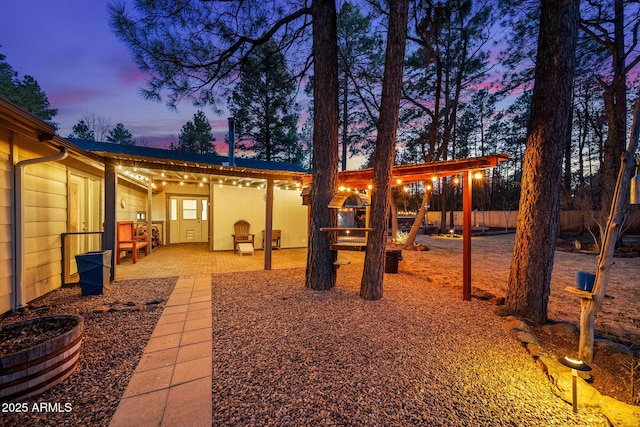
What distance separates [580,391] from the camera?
197 cm

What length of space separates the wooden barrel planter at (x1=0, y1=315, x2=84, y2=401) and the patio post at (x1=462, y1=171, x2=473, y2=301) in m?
4.96

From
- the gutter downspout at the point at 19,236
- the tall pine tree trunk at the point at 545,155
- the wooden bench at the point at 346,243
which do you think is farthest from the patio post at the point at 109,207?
the tall pine tree trunk at the point at 545,155

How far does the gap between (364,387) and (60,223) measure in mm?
5898

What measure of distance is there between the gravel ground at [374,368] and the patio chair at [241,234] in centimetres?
526

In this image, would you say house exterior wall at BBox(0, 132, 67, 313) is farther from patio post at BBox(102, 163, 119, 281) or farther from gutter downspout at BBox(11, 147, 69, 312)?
patio post at BBox(102, 163, 119, 281)

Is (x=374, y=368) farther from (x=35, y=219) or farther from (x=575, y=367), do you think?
(x=35, y=219)

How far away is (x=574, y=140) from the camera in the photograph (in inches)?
794

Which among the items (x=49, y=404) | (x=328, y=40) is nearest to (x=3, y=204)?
(x=49, y=404)

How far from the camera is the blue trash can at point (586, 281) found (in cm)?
241

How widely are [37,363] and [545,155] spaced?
5.56 metres

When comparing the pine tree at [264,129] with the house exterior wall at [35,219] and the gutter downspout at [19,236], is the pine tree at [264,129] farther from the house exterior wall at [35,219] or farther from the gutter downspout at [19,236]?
the gutter downspout at [19,236]

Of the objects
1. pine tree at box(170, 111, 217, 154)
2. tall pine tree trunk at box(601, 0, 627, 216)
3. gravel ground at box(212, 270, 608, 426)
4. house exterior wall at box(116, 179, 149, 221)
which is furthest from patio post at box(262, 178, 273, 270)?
pine tree at box(170, 111, 217, 154)

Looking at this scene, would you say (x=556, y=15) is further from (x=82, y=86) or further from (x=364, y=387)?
(x=82, y=86)

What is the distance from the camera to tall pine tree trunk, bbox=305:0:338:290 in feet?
15.4
